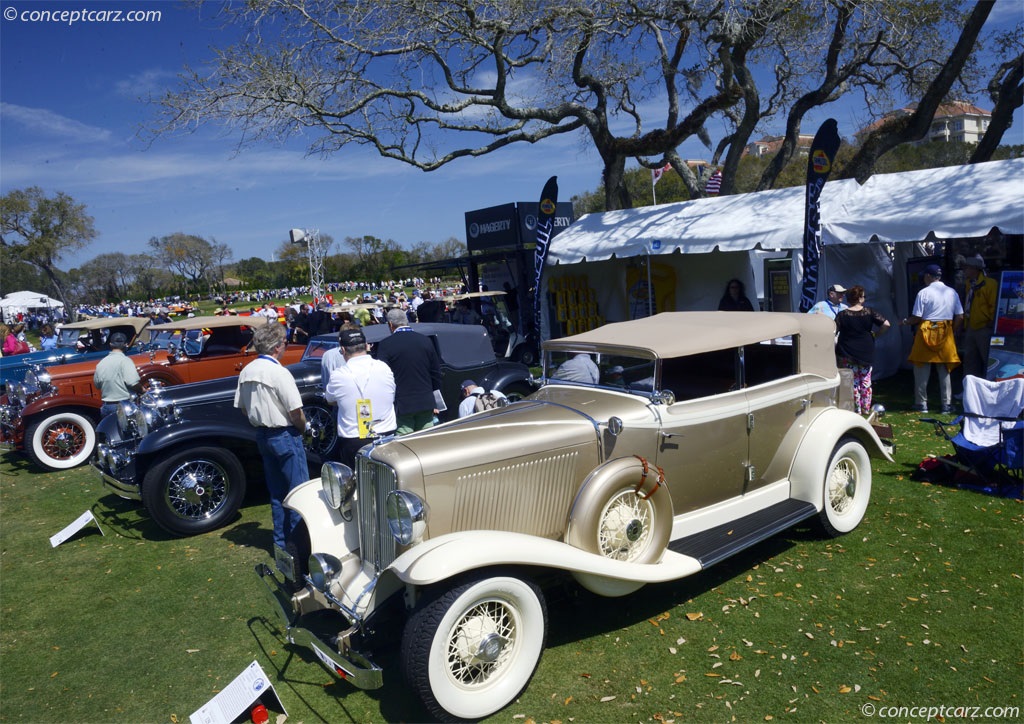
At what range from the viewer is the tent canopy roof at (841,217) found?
7965 mm

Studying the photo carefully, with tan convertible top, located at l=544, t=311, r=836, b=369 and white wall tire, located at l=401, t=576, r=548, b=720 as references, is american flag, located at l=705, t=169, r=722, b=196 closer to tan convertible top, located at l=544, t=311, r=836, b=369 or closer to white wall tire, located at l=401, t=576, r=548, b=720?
tan convertible top, located at l=544, t=311, r=836, b=369

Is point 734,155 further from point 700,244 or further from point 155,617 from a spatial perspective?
point 155,617

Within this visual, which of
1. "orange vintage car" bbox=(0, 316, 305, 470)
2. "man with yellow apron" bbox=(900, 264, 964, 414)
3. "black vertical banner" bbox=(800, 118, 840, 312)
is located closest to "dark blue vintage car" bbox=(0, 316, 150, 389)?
"orange vintage car" bbox=(0, 316, 305, 470)

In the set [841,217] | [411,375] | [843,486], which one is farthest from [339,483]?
[841,217]

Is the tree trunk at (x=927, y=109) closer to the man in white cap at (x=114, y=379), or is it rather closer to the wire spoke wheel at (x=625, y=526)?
the wire spoke wheel at (x=625, y=526)

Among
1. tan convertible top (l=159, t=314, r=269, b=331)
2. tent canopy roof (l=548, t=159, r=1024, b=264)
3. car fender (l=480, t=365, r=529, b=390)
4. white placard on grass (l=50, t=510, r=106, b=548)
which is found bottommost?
white placard on grass (l=50, t=510, r=106, b=548)

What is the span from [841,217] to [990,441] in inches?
174

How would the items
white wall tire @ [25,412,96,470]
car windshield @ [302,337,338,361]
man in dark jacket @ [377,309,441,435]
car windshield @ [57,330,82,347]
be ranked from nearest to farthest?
man in dark jacket @ [377,309,441,435]
car windshield @ [302,337,338,361]
white wall tire @ [25,412,96,470]
car windshield @ [57,330,82,347]

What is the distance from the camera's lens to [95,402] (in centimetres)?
873

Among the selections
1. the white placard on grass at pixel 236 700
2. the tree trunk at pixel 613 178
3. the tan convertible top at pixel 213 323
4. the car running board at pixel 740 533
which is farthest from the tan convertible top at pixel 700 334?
the tree trunk at pixel 613 178

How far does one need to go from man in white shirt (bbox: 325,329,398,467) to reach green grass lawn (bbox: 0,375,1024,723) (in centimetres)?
130

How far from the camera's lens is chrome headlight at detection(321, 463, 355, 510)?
3680 millimetres

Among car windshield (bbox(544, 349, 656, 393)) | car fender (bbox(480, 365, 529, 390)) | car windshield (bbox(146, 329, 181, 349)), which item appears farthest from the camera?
car windshield (bbox(146, 329, 181, 349))

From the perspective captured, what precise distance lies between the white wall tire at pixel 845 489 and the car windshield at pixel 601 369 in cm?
164
